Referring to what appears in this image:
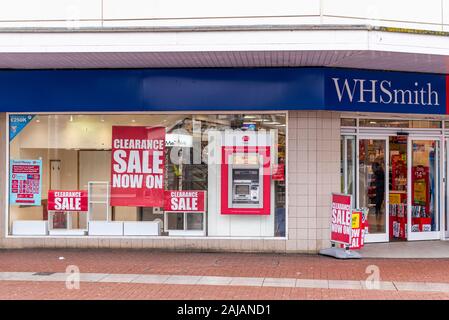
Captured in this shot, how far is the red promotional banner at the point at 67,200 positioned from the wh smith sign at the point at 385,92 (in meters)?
5.13

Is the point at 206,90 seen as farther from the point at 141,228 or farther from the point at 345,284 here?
the point at 345,284

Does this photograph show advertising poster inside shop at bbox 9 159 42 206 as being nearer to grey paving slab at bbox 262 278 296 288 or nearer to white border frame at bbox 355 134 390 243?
grey paving slab at bbox 262 278 296 288

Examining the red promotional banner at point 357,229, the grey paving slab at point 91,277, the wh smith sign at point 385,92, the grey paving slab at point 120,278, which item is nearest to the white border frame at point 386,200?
the wh smith sign at point 385,92

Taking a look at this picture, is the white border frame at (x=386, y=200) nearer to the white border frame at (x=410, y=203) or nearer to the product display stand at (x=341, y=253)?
the white border frame at (x=410, y=203)

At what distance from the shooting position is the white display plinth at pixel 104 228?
12.4 meters

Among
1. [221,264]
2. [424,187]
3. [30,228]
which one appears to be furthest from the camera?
[424,187]

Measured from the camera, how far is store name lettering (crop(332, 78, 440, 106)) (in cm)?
1180

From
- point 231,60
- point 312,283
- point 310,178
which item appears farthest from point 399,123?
point 312,283

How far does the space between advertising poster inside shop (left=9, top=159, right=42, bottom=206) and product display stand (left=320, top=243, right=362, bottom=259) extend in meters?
5.74

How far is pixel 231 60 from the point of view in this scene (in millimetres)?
11250

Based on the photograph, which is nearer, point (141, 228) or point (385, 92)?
point (385, 92)
